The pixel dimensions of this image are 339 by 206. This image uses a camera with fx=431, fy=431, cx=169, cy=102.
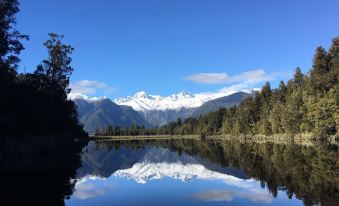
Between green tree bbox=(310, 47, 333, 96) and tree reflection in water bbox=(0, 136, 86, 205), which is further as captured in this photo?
A: green tree bbox=(310, 47, 333, 96)

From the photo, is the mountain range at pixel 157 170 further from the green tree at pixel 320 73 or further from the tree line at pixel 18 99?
the green tree at pixel 320 73

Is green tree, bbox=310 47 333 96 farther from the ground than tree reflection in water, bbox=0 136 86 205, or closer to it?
farther from the ground

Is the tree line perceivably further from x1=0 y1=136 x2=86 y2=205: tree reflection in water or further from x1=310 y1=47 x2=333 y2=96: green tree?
x1=310 y1=47 x2=333 y2=96: green tree

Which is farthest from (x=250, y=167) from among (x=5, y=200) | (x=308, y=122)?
(x=308, y=122)

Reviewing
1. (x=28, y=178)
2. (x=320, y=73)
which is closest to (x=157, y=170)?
(x=28, y=178)

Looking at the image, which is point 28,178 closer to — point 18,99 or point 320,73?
point 18,99

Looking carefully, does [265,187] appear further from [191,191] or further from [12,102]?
[12,102]

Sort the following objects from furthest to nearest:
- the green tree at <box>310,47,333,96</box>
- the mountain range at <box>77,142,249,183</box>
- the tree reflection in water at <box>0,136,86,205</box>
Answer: the green tree at <box>310,47,333,96</box>
the mountain range at <box>77,142,249,183</box>
the tree reflection in water at <box>0,136,86,205</box>

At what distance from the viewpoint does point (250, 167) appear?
41.8 m

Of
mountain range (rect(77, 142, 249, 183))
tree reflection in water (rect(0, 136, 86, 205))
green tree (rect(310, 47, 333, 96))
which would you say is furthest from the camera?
green tree (rect(310, 47, 333, 96))

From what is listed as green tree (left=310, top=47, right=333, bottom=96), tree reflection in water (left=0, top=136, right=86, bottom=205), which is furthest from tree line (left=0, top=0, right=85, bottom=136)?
green tree (left=310, top=47, right=333, bottom=96)

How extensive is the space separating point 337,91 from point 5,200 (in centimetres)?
6586

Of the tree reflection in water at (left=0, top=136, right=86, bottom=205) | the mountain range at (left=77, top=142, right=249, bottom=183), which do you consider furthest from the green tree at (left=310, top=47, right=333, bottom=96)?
the tree reflection in water at (left=0, top=136, right=86, bottom=205)

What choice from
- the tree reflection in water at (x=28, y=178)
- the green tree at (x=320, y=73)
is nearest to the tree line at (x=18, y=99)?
the tree reflection in water at (x=28, y=178)
